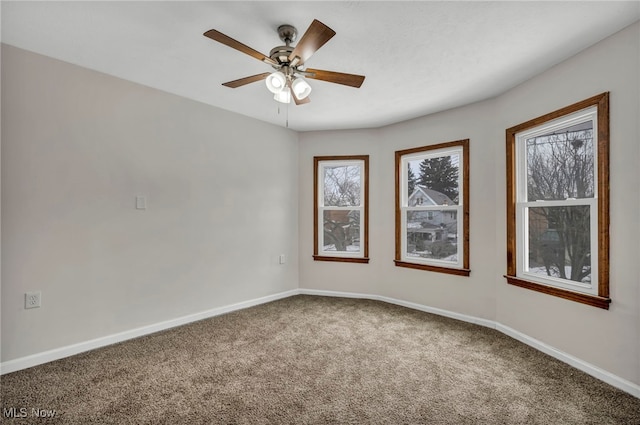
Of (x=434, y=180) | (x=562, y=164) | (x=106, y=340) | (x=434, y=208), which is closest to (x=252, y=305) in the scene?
(x=106, y=340)

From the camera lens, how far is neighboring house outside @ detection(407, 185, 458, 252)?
3799 millimetres

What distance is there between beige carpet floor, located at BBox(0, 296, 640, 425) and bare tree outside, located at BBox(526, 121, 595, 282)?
817 millimetres

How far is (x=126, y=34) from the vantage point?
7.22ft

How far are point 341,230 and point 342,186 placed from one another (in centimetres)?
65

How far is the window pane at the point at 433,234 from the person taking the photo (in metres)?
3.77

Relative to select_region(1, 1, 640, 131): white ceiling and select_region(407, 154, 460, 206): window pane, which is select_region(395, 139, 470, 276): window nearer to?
select_region(407, 154, 460, 206): window pane

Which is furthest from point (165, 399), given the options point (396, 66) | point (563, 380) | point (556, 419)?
point (396, 66)

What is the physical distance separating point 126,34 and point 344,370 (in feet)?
9.60

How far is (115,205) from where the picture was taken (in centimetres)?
290

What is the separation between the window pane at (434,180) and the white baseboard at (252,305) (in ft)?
4.39

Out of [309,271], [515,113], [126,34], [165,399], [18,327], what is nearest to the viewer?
[165,399]

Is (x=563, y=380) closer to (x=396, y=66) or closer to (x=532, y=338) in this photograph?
(x=532, y=338)

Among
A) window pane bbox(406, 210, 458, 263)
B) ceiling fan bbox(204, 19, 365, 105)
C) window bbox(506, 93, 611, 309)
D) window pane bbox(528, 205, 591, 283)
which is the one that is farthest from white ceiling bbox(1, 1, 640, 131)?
window pane bbox(406, 210, 458, 263)

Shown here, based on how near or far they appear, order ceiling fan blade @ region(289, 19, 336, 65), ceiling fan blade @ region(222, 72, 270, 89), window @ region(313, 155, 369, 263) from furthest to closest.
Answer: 1. window @ region(313, 155, 369, 263)
2. ceiling fan blade @ region(222, 72, 270, 89)
3. ceiling fan blade @ region(289, 19, 336, 65)
